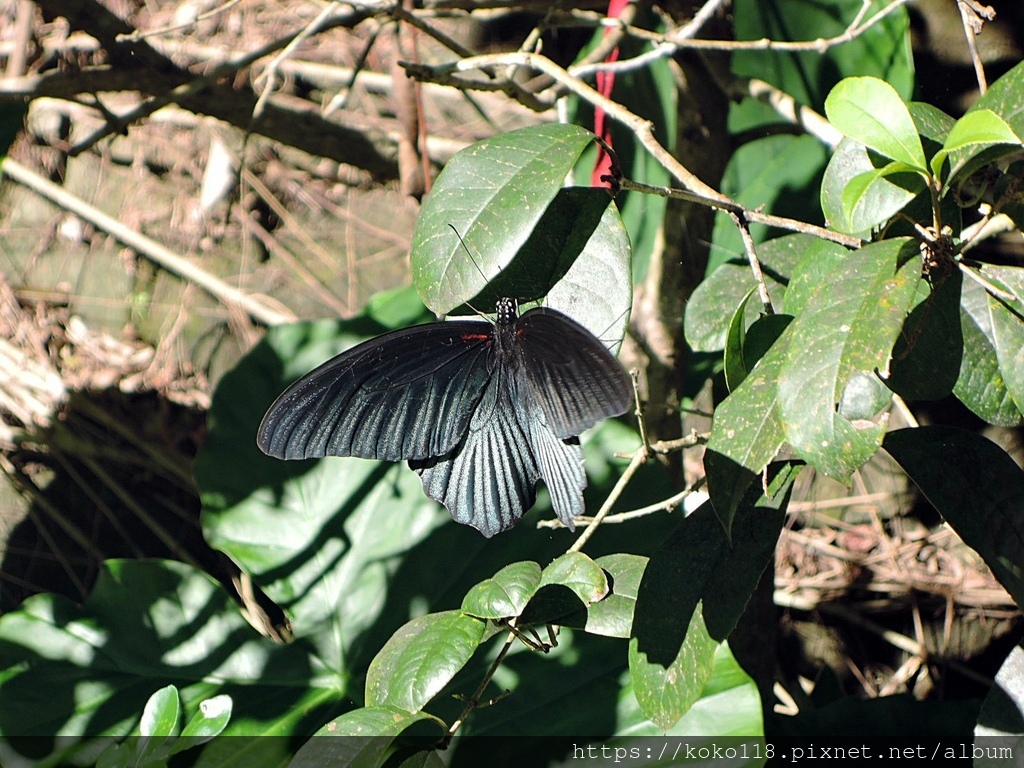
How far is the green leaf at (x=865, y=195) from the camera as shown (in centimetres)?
67

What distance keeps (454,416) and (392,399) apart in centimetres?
7

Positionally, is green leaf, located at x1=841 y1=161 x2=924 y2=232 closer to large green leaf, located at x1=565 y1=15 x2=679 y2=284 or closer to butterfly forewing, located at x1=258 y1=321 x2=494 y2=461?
butterfly forewing, located at x1=258 y1=321 x2=494 y2=461

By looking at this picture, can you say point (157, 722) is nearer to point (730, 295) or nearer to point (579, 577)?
point (579, 577)

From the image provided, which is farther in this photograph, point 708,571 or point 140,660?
point 140,660

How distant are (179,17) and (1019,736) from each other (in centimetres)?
259

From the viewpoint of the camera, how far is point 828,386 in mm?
618

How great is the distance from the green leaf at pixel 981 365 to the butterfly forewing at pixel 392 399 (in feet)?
1.46

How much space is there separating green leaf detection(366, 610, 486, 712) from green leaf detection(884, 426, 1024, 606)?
454mm

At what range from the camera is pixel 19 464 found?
2.13 meters

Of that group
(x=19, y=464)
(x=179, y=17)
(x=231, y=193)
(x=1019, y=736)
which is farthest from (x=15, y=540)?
(x=1019, y=736)

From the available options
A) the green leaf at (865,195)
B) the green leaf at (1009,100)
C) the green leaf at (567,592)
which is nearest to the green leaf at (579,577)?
the green leaf at (567,592)

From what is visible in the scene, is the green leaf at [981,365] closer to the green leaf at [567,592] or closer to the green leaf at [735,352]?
the green leaf at [735,352]

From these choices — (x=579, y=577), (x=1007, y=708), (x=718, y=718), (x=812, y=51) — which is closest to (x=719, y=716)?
(x=718, y=718)

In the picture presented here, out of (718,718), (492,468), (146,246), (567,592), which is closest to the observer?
(567,592)
